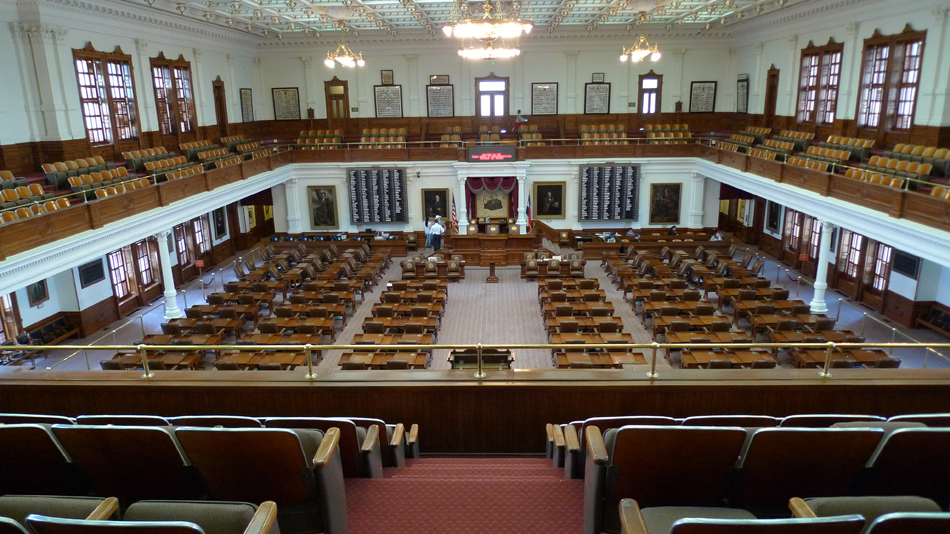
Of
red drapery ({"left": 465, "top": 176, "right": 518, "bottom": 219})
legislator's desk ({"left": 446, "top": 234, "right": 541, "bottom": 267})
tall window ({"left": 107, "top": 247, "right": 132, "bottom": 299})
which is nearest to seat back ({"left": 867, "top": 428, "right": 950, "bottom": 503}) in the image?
legislator's desk ({"left": 446, "top": 234, "right": 541, "bottom": 267})

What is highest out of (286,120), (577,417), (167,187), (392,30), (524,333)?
(392,30)

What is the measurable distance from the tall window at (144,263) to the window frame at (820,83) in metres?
21.3

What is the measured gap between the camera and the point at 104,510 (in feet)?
8.33

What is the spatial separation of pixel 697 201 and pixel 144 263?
1947 centimetres

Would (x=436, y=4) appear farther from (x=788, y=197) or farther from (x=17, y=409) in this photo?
(x=17, y=409)

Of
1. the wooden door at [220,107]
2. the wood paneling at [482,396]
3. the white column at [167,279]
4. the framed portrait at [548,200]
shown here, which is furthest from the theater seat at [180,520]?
the wooden door at [220,107]

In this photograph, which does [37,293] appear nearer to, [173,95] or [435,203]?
[173,95]

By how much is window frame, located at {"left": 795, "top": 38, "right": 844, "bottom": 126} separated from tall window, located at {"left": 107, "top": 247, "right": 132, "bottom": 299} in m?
21.5

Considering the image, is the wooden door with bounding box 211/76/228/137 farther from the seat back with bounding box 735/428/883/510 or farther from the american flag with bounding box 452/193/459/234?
the seat back with bounding box 735/428/883/510

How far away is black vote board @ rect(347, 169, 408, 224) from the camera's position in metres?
23.0

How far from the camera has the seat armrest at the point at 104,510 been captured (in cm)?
250

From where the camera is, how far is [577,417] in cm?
491

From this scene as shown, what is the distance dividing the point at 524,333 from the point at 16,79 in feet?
44.1

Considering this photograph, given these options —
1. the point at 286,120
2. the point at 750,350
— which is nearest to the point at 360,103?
the point at 286,120
